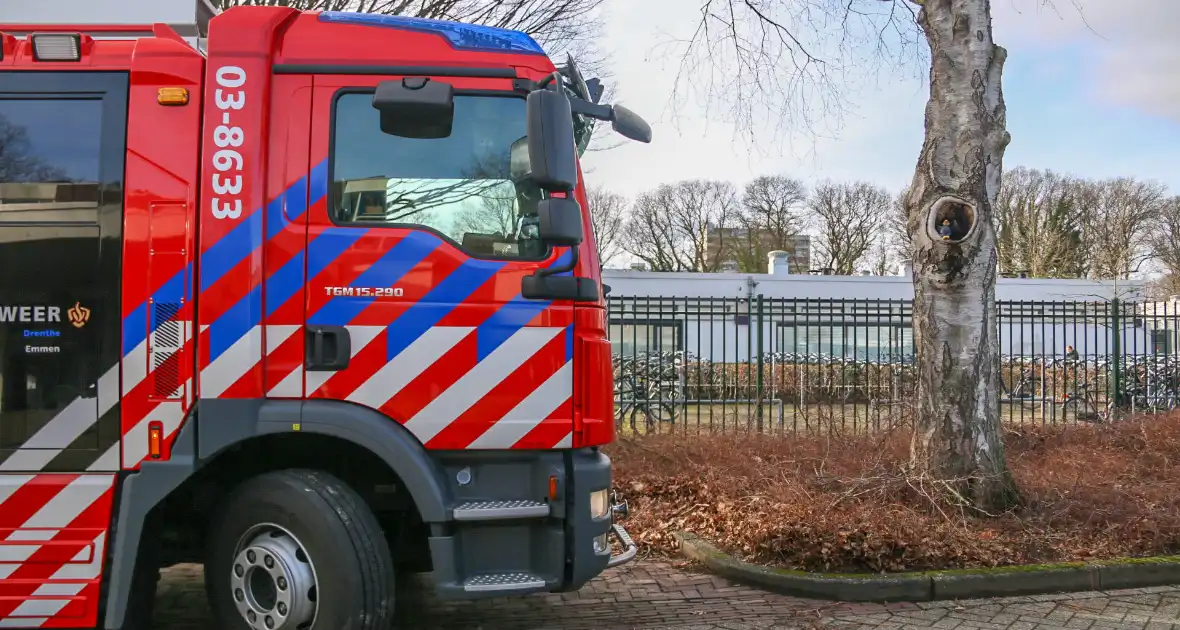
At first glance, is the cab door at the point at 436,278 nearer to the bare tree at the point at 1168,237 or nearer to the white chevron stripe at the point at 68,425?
the white chevron stripe at the point at 68,425

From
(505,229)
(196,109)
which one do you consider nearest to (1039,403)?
(505,229)

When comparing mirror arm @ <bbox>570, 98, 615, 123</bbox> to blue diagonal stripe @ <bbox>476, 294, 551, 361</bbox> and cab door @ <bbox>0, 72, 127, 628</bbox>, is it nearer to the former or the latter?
blue diagonal stripe @ <bbox>476, 294, 551, 361</bbox>

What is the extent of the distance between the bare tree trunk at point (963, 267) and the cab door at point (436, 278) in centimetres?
346

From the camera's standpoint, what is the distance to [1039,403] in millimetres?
14273

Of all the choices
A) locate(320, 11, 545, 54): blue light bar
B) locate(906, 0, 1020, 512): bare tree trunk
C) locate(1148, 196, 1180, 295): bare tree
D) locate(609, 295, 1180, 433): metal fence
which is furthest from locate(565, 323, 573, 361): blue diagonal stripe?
locate(1148, 196, 1180, 295): bare tree

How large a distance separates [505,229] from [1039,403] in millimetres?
12993

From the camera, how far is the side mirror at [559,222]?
3.76 metres

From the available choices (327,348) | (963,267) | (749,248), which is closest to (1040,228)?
(749,248)

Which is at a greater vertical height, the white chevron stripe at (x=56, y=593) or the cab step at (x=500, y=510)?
the cab step at (x=500, y=510)

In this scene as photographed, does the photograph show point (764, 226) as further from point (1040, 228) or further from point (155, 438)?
→ point (155, 438)

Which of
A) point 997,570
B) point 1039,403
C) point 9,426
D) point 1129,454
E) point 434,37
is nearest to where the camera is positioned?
point 9,426

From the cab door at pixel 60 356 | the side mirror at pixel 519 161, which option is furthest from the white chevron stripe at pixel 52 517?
the side mirror at pixel 519 161

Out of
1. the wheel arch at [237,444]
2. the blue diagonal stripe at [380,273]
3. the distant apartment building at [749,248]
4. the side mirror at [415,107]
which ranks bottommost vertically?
the wheel arch at [237,444]

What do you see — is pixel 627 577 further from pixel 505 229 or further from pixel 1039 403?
pixel 1039 403
